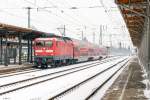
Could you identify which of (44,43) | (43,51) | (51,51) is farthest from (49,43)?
(43,51)

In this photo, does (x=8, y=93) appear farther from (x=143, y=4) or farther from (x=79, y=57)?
(x=79, y=57)

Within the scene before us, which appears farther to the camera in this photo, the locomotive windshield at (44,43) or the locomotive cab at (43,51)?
the locomotive windshield at (44,43)

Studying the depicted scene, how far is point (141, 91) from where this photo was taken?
15797 millimetres

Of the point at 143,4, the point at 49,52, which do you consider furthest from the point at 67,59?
the point at 143,4

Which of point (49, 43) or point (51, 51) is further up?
point (49, 43)

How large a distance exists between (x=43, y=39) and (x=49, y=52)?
1396 mm

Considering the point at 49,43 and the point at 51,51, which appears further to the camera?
the point at 49,43

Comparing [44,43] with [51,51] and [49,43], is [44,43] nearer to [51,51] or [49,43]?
[49,43]

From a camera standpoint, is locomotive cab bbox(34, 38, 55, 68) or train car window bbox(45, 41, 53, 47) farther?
train car window bbox(45, 41, 53, 47)

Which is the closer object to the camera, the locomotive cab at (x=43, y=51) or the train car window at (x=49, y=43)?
the locomotive cab at (x=43, y=51)

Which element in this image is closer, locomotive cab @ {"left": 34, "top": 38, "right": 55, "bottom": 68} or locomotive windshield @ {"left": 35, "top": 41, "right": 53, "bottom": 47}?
locomotive cab @ {"left": 34, "top": 38, "right": 55, "bottom": 68}

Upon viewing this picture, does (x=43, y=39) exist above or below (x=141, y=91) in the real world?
above

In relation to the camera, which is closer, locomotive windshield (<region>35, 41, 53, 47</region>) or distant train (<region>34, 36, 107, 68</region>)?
distant train (<region>34, 36, 107, 68</region>)

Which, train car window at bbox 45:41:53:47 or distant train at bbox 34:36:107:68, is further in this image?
train car window at bbox 45:41:53:47
